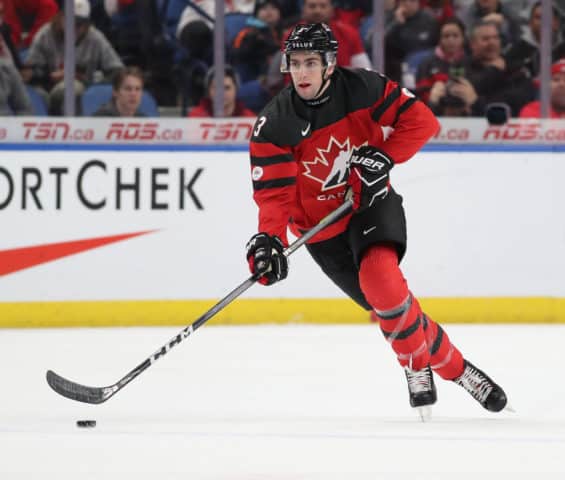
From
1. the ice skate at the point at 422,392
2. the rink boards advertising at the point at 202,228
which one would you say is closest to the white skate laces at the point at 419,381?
the ice skate at the point at 422,392

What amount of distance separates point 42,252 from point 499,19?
94.8 inches

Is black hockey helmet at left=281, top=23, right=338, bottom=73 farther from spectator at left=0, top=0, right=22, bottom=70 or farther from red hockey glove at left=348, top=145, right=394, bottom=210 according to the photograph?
spectator at left=0, top=0, right=22, bottom=70

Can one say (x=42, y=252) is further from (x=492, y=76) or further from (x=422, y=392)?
(x=422, y=392)

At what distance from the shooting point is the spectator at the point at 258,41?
6.41 m

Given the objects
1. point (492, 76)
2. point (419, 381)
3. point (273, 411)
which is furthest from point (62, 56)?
point (419, 381)

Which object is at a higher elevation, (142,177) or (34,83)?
(34,83)

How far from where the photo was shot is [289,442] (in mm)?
3525

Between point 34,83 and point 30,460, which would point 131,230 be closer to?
point 34,83

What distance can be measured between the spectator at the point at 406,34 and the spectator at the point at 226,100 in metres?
0.72

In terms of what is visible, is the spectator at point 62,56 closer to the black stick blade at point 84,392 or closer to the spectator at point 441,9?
the spectator at point 441,9

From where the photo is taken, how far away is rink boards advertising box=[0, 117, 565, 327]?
622cm

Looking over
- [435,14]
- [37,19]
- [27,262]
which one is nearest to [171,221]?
[27,262]

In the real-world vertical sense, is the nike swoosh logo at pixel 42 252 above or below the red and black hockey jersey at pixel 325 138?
below

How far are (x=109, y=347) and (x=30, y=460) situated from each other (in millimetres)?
2403
